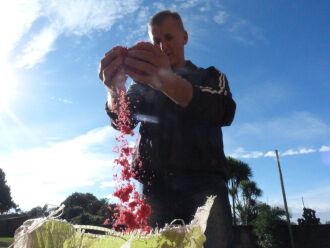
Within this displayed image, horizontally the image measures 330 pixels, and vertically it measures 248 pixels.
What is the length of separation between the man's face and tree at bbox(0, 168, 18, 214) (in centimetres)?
7020

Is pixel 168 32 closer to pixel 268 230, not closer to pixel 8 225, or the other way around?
pixel 268 230

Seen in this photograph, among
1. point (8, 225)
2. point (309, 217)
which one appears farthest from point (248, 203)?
point (8, 225)

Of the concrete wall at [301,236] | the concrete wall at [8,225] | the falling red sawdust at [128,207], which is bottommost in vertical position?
the falling red sawdust at [128,207]

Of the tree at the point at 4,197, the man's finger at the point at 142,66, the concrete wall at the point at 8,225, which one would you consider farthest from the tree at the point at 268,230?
the tree at the point at 4,197

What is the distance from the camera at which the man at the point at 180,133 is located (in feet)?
6.23

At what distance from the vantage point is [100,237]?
1.05 m

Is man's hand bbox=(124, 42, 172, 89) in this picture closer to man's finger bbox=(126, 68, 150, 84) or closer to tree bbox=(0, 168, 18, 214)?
man's finger bbox=(126, 68, 150, 84)

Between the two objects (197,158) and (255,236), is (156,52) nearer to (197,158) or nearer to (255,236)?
(197,158)

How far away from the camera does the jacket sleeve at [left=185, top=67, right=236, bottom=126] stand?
195 centimetres

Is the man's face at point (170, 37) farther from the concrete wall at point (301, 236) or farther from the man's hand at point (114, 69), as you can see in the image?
the concrete wall at point (301, 236)

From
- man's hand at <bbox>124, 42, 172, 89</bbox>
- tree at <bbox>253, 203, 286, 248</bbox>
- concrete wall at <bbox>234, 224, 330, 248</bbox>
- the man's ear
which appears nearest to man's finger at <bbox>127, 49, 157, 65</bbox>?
man's hand at <bbox>124, 42, 172, 89</bbox>

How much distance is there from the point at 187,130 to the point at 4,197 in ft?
233

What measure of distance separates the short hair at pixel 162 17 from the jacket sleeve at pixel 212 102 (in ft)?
1.31

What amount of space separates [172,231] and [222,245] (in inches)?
40.1
